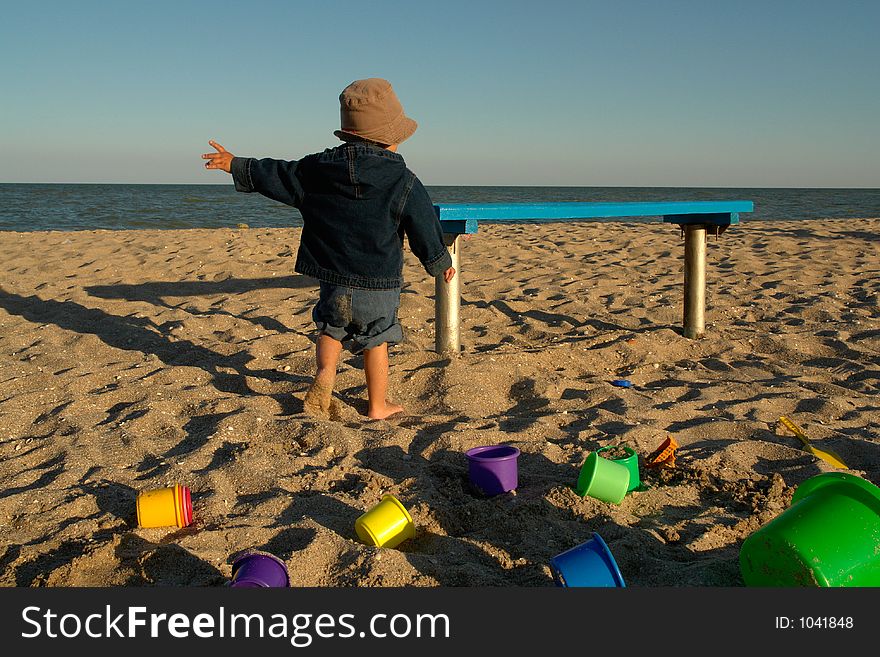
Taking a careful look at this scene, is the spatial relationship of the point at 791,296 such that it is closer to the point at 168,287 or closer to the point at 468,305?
the point at 468,305

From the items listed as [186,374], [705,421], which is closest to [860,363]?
[705,421]

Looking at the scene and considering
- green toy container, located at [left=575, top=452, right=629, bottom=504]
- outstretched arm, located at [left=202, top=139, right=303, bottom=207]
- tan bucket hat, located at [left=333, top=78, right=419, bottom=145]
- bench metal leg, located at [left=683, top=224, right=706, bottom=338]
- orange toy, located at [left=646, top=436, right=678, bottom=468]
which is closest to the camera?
green toy container, located at [left=575, top=452, right=629, bottom=504]

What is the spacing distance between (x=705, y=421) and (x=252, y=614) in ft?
6.58

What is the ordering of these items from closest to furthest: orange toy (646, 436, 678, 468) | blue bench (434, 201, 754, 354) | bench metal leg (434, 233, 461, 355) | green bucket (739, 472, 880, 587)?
green bucket (739, 472, 880, 587) → orange toy (646, 436, 678, 468) → blue bench (434, 201, 754, 354) → bench metal leg (434, 233, 461, 355)

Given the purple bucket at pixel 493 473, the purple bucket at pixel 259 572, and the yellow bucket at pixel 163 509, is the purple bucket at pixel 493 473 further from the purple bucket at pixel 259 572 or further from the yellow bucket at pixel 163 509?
the yellow bucket at pixel 163 509

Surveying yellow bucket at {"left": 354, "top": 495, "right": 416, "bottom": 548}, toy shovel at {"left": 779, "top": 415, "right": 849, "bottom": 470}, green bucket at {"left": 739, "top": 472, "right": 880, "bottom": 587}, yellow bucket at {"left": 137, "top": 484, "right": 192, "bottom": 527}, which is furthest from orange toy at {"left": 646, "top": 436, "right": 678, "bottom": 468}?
yellow bucket at {"left": 137, "top": 484, "right": 192, "bottom": 527}

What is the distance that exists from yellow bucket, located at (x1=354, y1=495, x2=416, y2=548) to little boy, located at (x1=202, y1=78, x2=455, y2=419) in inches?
43.7

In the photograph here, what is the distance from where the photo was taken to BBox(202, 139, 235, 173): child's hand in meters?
3.00

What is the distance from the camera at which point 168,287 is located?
592cm

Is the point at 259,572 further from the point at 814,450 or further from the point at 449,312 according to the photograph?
the point at 449,312

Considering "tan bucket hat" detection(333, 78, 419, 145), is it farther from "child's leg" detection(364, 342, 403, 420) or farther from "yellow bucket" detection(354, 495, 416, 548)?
"yellow bucket" detection(354, 495, 416, 548)

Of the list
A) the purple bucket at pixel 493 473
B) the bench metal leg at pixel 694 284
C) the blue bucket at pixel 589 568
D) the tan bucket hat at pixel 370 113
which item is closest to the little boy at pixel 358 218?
the tan bucket hat at pixel 370 113

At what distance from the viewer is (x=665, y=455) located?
2.52m

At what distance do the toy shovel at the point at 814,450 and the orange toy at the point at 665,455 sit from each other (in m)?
0.48
